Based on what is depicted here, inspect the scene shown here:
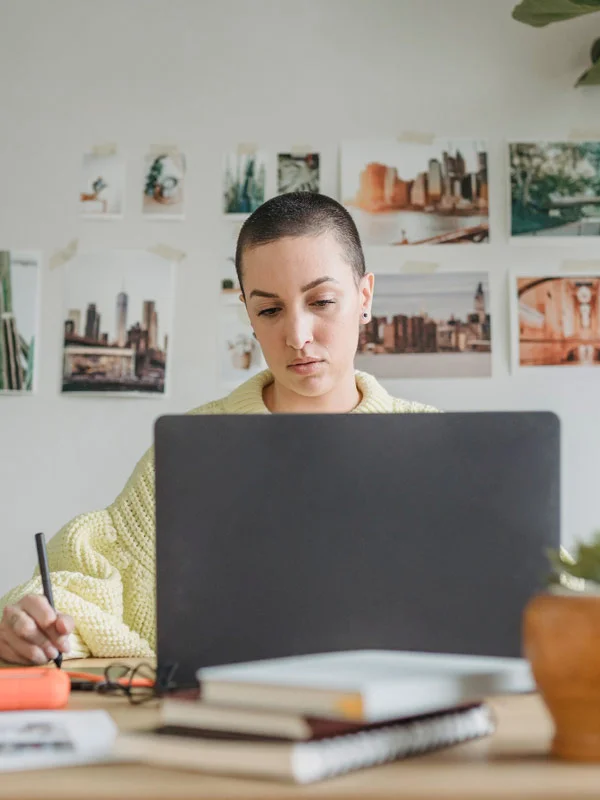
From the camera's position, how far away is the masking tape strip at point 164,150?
96.6 inches

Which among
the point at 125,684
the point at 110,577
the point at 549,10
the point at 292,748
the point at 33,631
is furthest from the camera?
the point at 549,10

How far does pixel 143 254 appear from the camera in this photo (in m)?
2.44

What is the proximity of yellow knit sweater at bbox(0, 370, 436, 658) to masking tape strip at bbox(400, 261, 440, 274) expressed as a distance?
78 cm

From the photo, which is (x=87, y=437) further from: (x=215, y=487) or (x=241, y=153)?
(x=215, y=487)

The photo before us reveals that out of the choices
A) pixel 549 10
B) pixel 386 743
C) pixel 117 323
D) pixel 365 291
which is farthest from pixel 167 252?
pixel 386 743

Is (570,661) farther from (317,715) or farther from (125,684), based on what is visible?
(125,684)

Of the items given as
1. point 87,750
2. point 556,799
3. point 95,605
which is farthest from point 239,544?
point 95,605

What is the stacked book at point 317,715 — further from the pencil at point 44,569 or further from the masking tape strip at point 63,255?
the masking tape strip at point 63,255

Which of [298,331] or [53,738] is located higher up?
[298,331]

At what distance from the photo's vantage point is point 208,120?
246 cm

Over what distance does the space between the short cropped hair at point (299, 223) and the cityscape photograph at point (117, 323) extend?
885 mm

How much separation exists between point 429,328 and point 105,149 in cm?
89

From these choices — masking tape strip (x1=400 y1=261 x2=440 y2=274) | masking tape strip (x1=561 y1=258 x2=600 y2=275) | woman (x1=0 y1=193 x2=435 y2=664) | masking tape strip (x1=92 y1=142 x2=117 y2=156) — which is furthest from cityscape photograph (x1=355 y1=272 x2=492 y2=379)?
woman (x1=0 y1=193 x2=435 y2=664)

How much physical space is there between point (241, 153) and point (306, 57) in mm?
283
